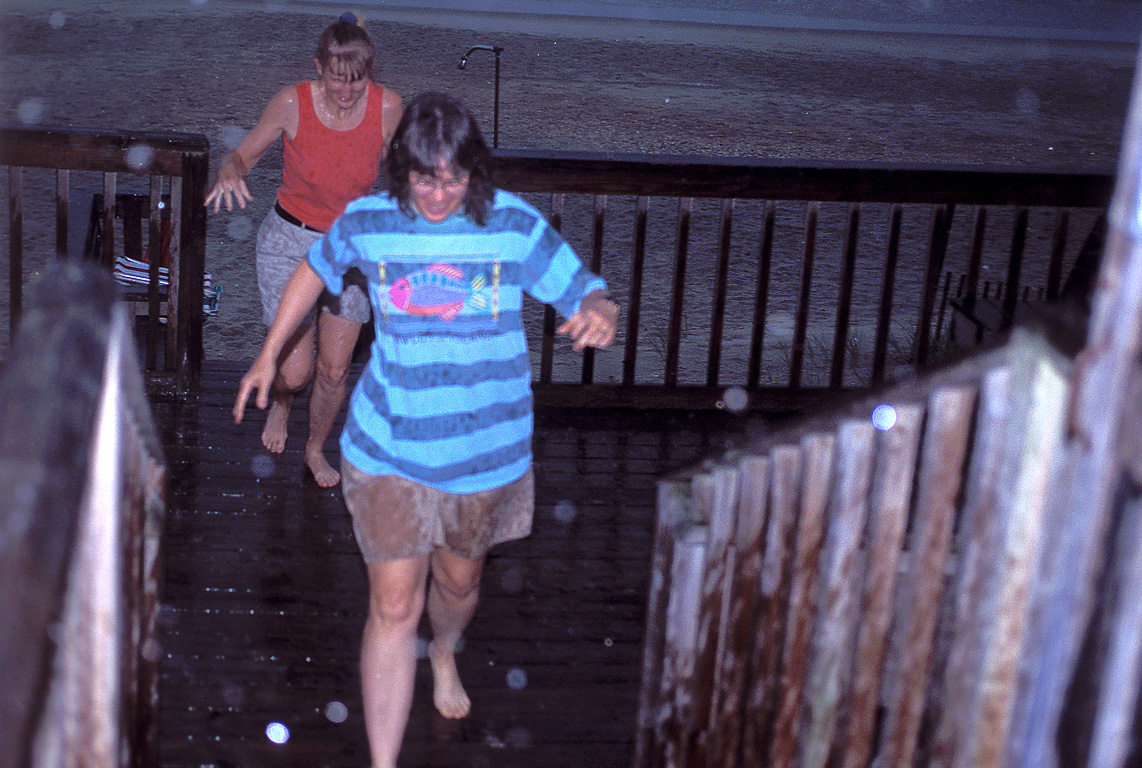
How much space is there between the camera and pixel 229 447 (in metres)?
4.91

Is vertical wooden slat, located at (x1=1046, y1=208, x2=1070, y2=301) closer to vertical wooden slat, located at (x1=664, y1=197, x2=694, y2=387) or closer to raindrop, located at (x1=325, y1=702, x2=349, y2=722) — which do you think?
vertical wooden slat, located at (x1=664, y1=197, x2=694, y2=387)

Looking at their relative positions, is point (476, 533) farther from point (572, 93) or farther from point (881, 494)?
point (572, 93)

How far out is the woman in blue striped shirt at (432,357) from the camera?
2.80m

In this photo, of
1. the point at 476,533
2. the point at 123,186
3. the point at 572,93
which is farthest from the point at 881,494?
the point at 572,93

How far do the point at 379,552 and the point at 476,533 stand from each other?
0.75ft

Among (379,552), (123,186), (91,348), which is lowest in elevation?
(123,186)

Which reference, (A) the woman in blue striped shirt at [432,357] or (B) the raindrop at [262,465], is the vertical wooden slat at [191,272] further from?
(A) the woman in blue striped shirt at [432,357]

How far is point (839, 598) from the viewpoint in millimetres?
2238

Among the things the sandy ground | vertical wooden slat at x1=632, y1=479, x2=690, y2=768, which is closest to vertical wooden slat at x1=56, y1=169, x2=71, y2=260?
vertical wooden slat at x1=632, y1=479, x2=690, y2=768

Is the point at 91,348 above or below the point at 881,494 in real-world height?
above

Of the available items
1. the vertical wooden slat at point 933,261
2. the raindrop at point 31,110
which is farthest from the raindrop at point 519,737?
the raindrop at point 31,110

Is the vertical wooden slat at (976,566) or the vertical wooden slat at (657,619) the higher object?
the vertical wooden slat at (976,566)

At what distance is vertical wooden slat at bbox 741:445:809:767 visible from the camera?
2385 mm

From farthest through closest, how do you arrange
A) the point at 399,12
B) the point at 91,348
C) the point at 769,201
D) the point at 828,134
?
the point at 399,12 → the point at 828,134 → the point at 769,201 → the point at 91,348
